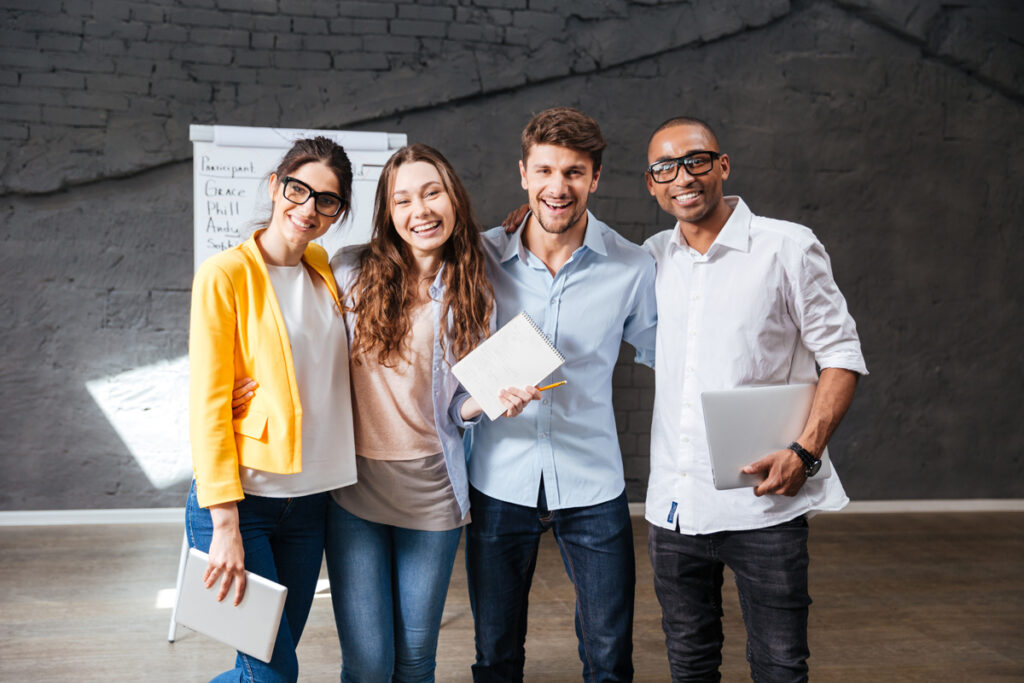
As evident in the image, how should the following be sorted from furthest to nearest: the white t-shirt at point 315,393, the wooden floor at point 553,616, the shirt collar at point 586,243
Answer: the wooden floor at point 553,616, the shirt collar at point 586,243, the white t-shirt at point 315,393

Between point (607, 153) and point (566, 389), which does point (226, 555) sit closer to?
point (566, 389)

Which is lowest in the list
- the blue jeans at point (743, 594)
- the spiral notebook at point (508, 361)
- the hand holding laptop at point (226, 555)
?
the blue jeans at point (743, 594)

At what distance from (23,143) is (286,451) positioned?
3.42 m

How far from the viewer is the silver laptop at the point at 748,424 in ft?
5.12

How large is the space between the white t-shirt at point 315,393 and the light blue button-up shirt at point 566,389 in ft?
1.12

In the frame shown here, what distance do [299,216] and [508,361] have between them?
0.52 m

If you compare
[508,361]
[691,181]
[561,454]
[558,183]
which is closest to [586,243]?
[558,183]

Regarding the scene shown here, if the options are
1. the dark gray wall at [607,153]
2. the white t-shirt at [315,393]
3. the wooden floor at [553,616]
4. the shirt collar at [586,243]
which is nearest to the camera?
the white t-shirt at [315,393]

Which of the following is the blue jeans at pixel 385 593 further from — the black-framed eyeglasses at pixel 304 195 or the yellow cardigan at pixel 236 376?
the black-framed eyeglasses at pixel 304 195

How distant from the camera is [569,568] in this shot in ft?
5.88

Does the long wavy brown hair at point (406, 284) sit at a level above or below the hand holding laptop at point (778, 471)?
above

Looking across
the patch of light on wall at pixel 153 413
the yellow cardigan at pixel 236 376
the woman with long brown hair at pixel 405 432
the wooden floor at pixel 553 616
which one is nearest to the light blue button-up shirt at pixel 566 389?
the woman with long brown hair at pixel 405 432

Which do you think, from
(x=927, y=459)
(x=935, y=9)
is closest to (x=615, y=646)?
(x=927, y=459)

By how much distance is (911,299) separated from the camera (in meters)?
4.62
